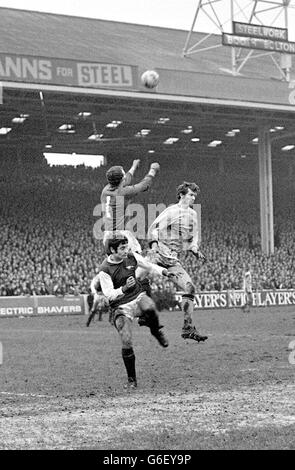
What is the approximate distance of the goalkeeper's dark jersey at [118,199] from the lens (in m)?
12.6

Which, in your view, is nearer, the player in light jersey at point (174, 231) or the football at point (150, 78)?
the player in light jersey at point (174, 231)

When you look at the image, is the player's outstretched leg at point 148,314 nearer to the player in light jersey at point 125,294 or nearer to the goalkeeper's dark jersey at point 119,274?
the player in light jersey at point 125,294

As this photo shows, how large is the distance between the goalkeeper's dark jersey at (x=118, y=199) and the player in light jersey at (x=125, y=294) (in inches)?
20.5

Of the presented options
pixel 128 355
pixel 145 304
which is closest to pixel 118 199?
pixel 145 304

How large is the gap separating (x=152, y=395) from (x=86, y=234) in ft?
110

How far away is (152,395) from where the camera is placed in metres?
11.4

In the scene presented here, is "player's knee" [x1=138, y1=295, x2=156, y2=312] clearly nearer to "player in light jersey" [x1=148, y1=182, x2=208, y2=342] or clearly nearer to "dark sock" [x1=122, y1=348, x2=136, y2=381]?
"dark sock" [x1=122, y1=348, x2=136, y2=381]

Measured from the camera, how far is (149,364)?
15742 millimetres

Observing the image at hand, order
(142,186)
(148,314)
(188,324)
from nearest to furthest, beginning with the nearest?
1. (142,186)
2. (148,314)
3. (188,324)

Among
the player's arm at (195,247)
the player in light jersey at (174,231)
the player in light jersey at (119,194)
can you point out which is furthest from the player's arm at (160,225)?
the player in light jersey at (119,194)

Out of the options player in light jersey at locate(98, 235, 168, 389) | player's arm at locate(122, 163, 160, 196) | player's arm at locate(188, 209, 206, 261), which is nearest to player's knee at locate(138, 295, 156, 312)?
player in light jersey at locate(98, 235, 168, 389)

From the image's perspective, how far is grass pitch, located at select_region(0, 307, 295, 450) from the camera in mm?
8375

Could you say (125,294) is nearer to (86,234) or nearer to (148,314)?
(148,314)

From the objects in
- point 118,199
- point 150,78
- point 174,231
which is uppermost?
point 150,78
